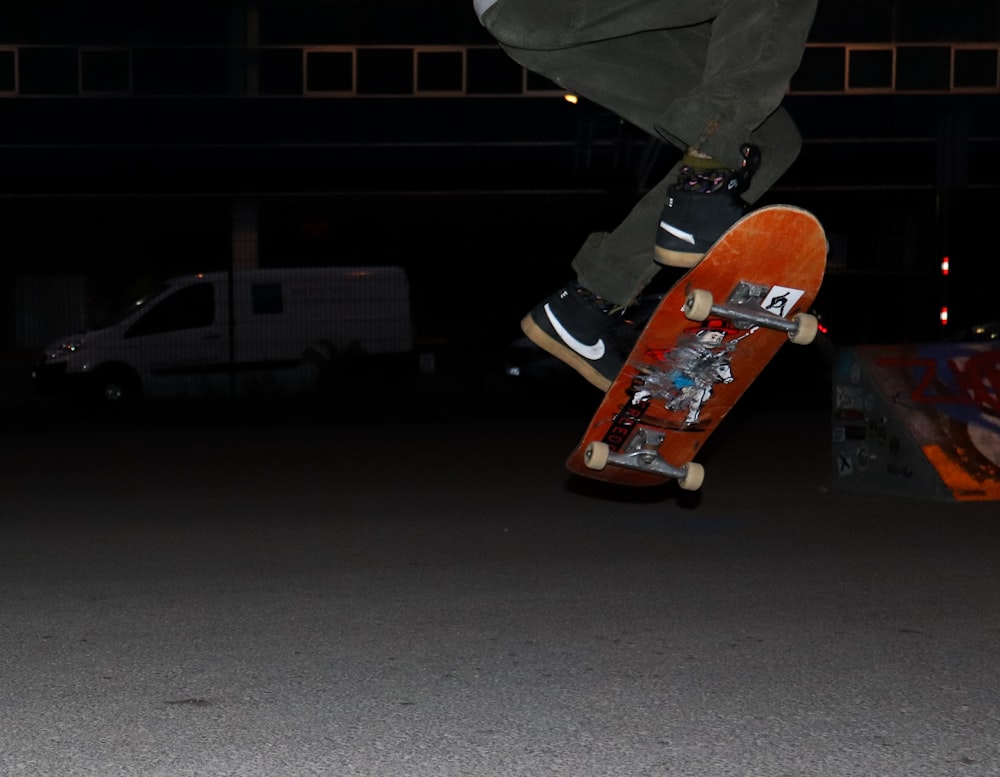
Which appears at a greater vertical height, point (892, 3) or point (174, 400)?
point (892, 3)

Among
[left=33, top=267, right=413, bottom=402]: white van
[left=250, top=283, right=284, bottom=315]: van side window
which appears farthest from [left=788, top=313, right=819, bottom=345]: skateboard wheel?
[left=250, top=283, right=284, bottom=315]: van side window

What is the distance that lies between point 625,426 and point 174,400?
13.2 metres

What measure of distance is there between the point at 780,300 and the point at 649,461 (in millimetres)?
865

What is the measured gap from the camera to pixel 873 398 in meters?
9.30

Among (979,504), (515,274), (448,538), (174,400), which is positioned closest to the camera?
(448,538)

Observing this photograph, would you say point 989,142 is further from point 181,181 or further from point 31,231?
point 31,231

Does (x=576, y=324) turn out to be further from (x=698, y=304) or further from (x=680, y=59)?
(x=680, y=59)

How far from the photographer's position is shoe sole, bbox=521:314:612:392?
4.22 meters

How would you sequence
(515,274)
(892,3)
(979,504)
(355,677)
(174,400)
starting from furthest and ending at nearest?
(892,3) → (515,274) → (174,400) → (979,504) → (355,677)

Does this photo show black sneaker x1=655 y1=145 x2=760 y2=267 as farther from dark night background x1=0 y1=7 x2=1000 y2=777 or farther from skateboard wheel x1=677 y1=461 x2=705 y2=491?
dark night background x1=0 y1=7 x2=1000 y2=777

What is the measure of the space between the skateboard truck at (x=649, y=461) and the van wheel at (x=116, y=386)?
13126 millimetres

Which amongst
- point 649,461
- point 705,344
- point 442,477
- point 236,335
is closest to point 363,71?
point 236,335

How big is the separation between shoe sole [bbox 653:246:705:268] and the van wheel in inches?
558

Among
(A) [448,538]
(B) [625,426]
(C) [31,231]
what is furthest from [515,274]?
(B) [625,426]
